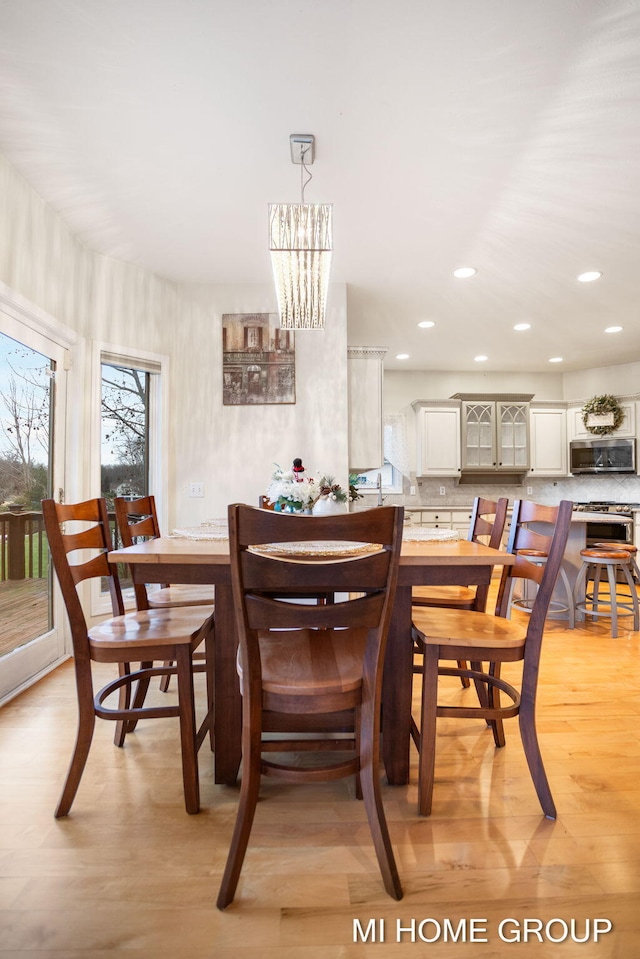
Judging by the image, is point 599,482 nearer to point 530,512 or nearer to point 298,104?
point 530,512

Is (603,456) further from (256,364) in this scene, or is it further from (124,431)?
(124,431)

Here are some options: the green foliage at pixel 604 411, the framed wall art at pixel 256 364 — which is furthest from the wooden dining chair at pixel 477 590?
the green foliage at pixel 604 411

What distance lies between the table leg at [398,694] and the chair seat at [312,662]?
20cm

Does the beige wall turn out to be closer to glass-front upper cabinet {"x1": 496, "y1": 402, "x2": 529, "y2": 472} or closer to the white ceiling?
the white ceiling

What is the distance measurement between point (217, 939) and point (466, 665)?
6.14 ft

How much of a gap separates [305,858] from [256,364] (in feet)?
10.7

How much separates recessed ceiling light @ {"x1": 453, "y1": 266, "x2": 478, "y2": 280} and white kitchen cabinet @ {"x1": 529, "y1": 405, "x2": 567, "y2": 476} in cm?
311

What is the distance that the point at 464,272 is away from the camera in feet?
12.4

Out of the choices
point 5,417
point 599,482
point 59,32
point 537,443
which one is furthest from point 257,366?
point 599,482

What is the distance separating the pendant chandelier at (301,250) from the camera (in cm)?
214

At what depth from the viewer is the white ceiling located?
1754mm

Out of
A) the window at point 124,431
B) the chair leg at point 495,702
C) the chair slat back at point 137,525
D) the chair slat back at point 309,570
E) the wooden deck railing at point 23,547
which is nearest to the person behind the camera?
the chair slat back at point 309,570

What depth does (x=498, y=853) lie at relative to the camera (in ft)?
4.63

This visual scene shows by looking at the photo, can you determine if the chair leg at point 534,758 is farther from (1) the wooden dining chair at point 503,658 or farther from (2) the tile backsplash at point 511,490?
(2) the tile backsplash at point 511,490
